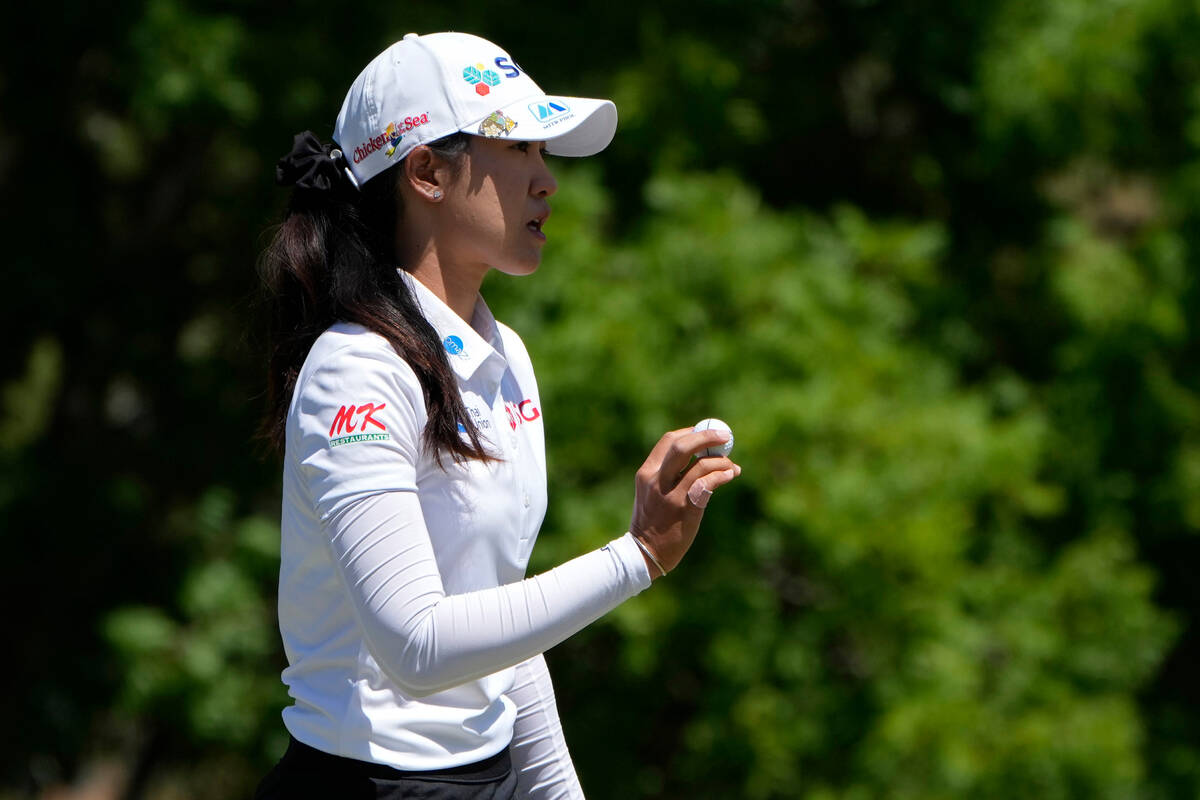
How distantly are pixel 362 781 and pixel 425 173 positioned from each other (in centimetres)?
79

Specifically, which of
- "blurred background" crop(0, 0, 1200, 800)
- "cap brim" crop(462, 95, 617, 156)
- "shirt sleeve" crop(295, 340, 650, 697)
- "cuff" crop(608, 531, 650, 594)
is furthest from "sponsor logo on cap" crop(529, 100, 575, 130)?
"blurred background" crop(0, 0, 1200, 800)

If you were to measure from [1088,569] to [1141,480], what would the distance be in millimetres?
786

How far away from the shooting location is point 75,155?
7219 mm

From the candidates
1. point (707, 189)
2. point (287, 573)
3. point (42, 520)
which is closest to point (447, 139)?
point (287, 573)

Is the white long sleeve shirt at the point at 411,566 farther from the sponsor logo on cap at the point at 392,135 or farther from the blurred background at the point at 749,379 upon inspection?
the blurred background at the point at 749,379

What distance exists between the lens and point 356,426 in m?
1.69

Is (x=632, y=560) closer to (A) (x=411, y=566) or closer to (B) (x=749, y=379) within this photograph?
(A) (x=411, y=566)

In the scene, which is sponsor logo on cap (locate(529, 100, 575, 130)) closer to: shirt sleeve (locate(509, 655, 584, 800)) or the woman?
the woman

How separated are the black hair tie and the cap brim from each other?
0.20m

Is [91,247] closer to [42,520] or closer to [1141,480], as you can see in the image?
[42,520]

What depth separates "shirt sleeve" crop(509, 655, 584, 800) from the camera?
2127mm

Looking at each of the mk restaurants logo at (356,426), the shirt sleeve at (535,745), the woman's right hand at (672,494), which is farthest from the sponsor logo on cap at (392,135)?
the shirt sleeve at (535,745)

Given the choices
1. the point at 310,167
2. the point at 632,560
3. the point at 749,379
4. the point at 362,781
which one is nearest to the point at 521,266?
the point at 310,167

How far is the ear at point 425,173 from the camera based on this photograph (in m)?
1.91
